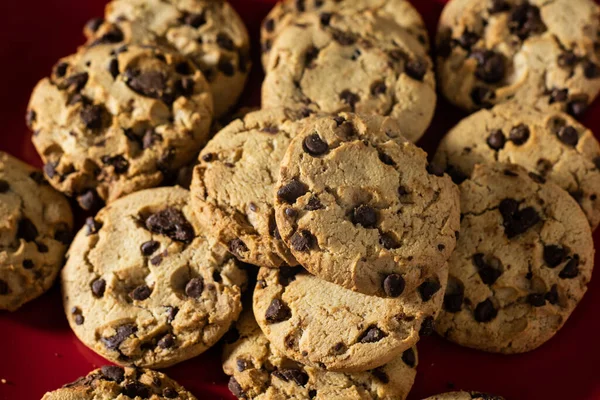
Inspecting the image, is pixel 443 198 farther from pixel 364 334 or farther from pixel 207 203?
pixel 207 203

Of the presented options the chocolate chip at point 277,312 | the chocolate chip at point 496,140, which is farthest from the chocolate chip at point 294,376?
→ the chocolate chip at point 496,140

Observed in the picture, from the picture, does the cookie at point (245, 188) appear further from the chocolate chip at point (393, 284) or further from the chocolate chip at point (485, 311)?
the chocolate chip at point (485, 311)

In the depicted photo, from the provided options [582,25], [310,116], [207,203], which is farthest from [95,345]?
[582,25]

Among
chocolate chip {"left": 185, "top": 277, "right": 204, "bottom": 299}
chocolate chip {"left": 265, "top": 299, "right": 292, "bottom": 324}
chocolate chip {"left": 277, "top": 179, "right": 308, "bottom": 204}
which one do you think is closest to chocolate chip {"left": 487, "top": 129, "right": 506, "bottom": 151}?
chocolate chip {"left": 277, "top": 179, "right": 308, "bottom": 204}

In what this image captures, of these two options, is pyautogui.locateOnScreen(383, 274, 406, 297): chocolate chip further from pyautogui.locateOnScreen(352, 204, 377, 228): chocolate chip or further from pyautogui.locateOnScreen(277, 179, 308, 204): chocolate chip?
pyautogui.locateOnScreen(277, 179, 308, 204): chocolate chip

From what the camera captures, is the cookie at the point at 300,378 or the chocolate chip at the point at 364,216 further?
the cookie at the point at 300,378

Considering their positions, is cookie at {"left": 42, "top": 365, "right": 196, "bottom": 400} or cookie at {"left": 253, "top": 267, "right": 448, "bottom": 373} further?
cookie at {"left": 42, "top": 365, "right": 196, "bottom": 400}
